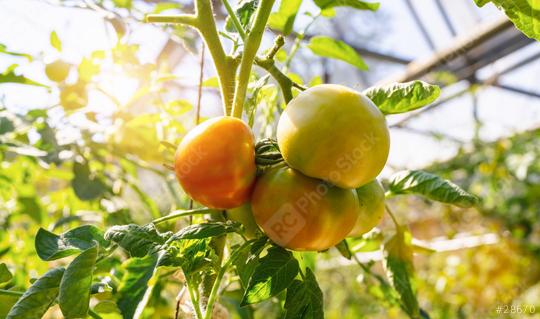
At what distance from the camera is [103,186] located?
0.75 m

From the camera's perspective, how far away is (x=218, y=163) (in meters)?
0.34

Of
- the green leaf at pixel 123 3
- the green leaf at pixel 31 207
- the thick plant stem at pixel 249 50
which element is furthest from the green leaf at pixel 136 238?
the green leaf at pixel 31 207

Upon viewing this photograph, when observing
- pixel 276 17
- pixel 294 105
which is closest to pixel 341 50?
pixel 276 17

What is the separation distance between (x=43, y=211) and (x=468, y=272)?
208 cm

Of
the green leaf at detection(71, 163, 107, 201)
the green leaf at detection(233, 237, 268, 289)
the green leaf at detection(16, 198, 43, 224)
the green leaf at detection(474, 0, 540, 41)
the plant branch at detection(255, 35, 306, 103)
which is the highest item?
the green leaf at detection(474, 0, 540, 41)

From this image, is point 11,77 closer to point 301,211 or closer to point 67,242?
point 67,242

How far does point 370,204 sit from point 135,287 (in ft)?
0.65

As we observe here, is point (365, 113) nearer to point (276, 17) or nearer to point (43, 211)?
point (276, 17)

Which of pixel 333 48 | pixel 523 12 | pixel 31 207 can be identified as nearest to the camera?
pixel 523 12

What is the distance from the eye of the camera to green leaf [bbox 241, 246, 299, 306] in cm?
32

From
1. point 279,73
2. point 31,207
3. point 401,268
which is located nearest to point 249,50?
point 279,73

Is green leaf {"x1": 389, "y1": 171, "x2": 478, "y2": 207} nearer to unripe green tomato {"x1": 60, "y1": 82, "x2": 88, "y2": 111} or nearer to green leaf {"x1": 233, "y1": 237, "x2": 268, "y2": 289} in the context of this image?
green leaf {"x1": 233, "y1": 237, "x2": 268, "y2": 289}

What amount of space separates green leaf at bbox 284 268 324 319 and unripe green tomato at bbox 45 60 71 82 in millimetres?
587

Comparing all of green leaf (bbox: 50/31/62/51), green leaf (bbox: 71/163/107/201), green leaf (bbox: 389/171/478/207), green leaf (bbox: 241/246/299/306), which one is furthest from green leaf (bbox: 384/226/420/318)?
green leaf (bbox: 50/31/62/51)
